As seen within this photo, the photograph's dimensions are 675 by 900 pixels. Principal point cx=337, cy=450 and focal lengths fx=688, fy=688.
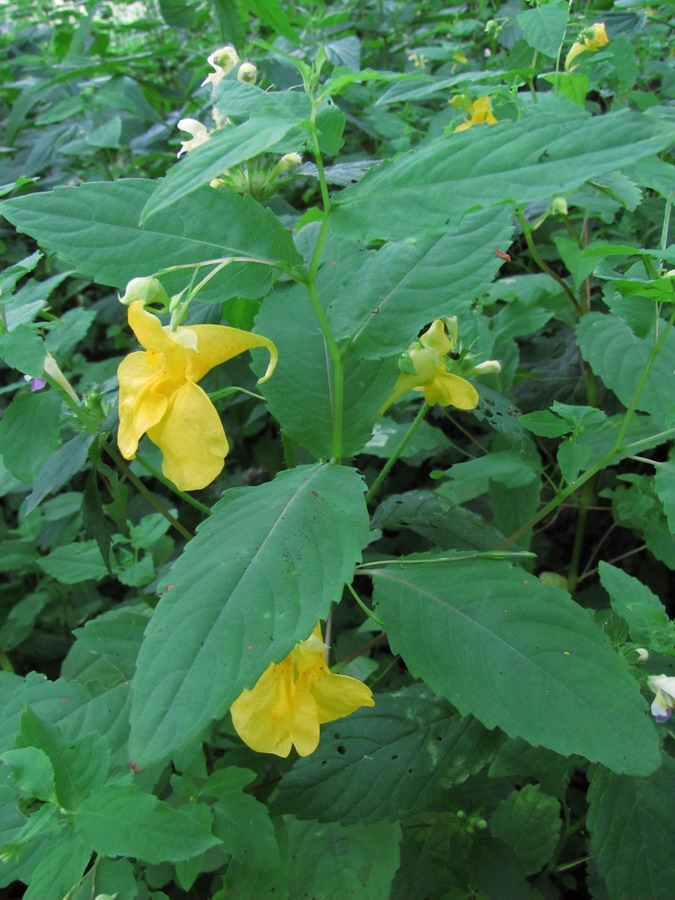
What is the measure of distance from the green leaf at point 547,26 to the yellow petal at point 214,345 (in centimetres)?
120

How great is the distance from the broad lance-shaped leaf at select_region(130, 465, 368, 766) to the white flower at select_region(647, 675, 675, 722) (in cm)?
57

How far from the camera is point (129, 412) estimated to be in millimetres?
857

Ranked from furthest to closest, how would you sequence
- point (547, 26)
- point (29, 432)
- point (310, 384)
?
1. point (547, 26)
2. point (29, 432)
3. point (310, 384)

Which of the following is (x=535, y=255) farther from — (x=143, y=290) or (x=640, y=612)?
(x=143, y=290)

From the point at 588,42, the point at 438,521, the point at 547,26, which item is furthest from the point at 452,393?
the point at 588,42

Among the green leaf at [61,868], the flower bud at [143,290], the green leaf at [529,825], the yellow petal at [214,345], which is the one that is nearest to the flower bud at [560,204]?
the yellow petal at [214,345]

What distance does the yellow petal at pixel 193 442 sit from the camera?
827 mm

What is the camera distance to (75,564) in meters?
1.69

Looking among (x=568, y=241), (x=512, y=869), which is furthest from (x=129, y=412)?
(x=568, y=241)

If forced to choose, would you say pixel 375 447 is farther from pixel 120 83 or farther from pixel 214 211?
pixel 120 83

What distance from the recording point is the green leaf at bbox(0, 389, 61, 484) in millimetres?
1210

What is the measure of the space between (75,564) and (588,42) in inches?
75.8

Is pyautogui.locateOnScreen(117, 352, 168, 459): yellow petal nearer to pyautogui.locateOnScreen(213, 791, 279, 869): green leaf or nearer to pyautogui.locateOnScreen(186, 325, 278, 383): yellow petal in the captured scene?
pyautogui.locateOnScreen(186, 325, 278, 383): yellow petal

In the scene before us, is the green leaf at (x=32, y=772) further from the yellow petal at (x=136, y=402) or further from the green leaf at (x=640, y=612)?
the green leaf at (x=640, y=612)
